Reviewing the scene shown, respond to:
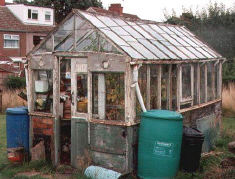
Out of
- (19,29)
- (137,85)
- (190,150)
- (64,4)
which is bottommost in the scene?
(190,150)

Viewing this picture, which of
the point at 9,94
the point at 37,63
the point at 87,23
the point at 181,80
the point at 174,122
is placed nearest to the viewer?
the point at 174,122

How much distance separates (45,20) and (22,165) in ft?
96.0

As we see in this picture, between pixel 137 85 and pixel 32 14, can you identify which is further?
pixel 32 14

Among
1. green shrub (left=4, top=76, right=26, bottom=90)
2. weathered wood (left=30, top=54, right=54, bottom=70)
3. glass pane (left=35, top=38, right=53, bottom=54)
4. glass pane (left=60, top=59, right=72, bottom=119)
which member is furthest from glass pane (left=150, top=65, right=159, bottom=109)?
green shrub (left=4, top=76, right=26, bottom=90)

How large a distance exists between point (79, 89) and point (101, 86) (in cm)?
62

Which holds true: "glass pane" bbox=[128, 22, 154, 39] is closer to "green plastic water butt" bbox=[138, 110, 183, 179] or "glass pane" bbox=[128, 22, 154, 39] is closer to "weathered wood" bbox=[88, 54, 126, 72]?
"weathered wood" bbox=[88, 54, 126, 72]

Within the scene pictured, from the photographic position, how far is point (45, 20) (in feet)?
120

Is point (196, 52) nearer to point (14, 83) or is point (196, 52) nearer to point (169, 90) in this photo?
point (169, 90)

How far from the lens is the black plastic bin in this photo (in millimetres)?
7910

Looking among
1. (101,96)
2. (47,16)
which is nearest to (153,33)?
(101,96)

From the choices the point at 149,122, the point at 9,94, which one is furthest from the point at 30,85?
the point at 9,94

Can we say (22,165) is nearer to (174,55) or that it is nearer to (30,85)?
(30,85)

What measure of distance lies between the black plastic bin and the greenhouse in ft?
3.19

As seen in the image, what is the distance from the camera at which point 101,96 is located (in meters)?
7.98
